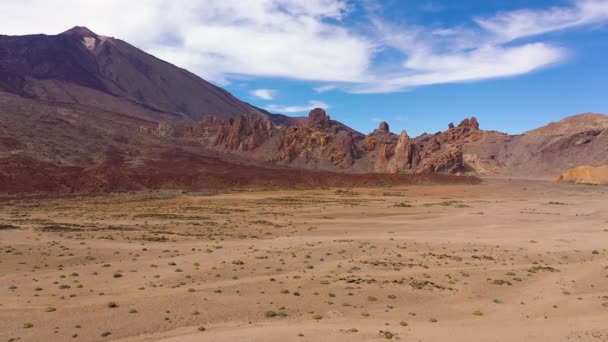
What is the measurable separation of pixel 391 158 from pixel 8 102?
79.8m

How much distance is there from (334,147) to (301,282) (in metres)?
92.3

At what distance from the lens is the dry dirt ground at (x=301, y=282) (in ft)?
32.1

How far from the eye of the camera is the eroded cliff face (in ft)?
318

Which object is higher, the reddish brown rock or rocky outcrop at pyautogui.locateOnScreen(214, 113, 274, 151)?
the reddish brown rock

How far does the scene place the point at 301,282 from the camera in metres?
13.6

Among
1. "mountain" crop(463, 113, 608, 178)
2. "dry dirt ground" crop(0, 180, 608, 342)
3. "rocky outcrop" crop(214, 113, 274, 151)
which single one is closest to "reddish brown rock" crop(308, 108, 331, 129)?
"rocky outcrop" crop(214, 113, 274, 151)

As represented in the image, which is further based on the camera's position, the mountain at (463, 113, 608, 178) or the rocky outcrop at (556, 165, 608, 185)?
the mountain at (463, 113, 608, 178)

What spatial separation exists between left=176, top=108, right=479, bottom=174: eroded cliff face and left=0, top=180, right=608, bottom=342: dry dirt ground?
2699 inches

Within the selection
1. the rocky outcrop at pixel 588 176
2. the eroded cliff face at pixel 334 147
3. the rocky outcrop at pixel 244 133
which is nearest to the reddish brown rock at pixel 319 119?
the eroded cliff face at pixel 334 147

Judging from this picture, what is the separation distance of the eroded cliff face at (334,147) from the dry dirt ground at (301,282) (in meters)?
68.6

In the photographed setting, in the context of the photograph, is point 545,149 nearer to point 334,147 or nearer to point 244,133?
point 334,147

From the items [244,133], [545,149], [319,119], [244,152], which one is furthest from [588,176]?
[244,133]

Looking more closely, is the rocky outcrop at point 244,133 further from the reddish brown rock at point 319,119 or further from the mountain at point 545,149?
the mountain at point 545,149

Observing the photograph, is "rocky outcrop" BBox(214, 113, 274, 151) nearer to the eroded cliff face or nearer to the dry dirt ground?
the eroded cliff face
